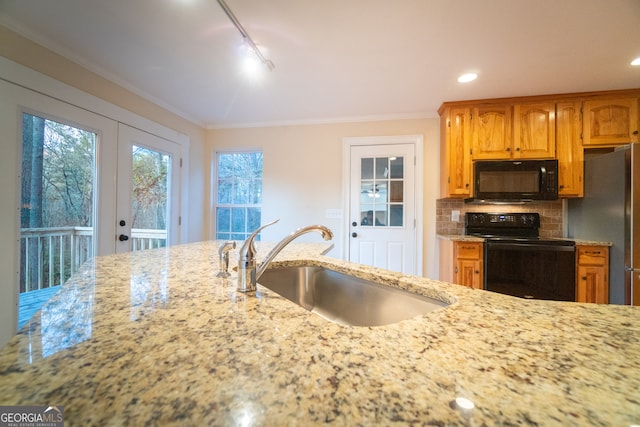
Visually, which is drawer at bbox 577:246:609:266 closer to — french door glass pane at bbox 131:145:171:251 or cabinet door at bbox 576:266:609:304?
cabinet door at bbox 576:266:609:304

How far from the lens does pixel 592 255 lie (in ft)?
6.81

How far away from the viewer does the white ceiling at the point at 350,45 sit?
143 cm

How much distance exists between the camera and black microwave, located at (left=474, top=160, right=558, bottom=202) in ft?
7.71

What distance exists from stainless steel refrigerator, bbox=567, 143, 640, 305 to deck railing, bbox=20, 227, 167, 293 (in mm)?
4293

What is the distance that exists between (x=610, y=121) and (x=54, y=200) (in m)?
4.79

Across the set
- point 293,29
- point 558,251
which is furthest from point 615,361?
point 558,251

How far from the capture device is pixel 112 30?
1626 millimetres

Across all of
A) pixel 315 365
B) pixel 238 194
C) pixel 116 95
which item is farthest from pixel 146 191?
pixel 315 365

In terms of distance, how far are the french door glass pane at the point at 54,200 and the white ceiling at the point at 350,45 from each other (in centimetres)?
64

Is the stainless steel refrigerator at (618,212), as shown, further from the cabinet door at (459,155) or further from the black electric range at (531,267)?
the cabinet door at (459,155)

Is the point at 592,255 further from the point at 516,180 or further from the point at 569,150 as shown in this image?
the point at 569,150

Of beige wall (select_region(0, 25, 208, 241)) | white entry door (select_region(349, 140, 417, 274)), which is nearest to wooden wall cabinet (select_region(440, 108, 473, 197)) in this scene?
white entry door (select_region(349, 140, 417, 274))

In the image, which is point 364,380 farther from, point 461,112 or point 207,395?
point 461,112

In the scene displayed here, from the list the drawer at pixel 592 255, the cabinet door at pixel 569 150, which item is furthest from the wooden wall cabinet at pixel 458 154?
the drawer at pixel 592 255
